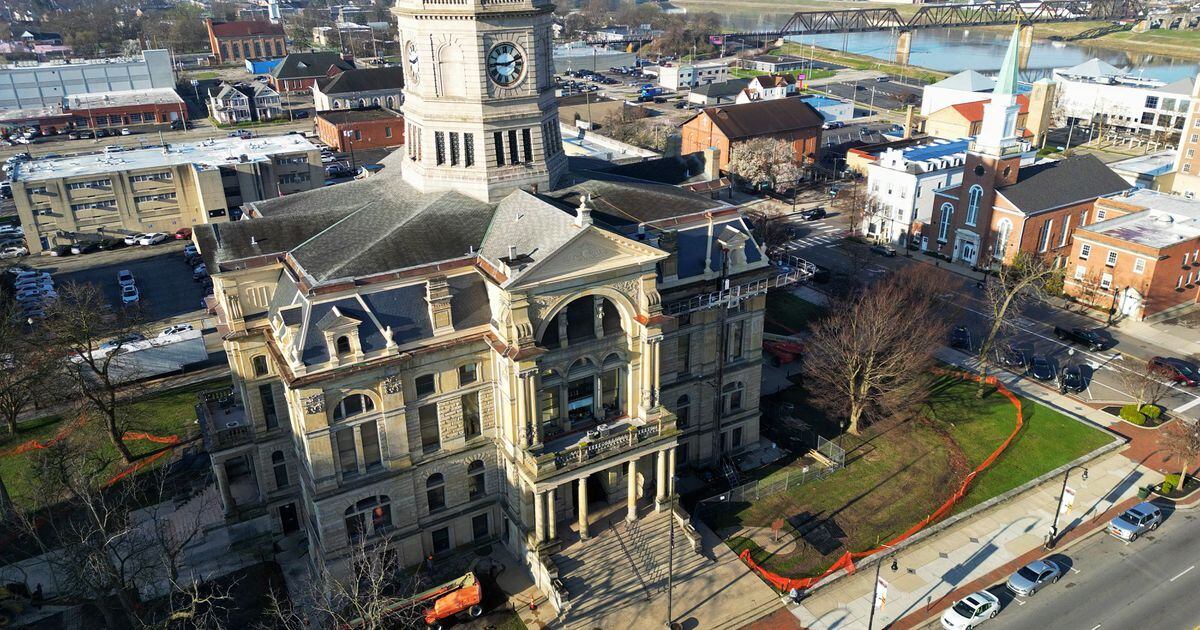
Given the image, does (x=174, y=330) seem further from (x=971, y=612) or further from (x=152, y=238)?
(x=971, y=612)

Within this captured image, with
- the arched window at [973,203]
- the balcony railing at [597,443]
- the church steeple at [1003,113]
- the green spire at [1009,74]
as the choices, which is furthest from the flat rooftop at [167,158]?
the green spire at [1009,74]

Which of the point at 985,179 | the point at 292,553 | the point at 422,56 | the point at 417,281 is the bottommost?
the point at 292,553

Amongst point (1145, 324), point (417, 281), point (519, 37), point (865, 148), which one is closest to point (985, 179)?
point (1145, 324)

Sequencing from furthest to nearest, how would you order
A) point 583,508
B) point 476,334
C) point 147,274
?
1. point 147,274
2. point 583,508
3. point 476,334

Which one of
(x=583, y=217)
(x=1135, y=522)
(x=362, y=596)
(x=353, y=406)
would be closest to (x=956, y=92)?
(x=1135, y=522)

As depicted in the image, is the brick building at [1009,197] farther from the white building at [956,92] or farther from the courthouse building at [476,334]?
the white building at [956,92]

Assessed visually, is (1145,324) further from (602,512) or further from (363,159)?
(363,159)

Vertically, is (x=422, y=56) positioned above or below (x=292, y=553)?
above
